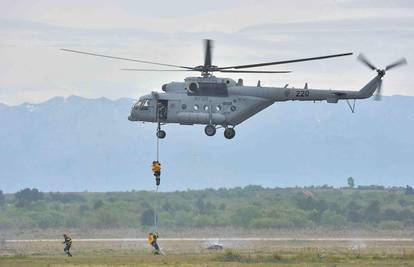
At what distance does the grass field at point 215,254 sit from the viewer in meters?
90.9

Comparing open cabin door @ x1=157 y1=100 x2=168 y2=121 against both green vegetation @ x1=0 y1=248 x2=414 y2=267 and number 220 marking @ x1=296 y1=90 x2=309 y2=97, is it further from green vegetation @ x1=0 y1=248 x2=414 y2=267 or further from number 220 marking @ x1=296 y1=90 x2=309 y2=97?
green vegetation @ x1=0 y1=248 x2=414 y2=267

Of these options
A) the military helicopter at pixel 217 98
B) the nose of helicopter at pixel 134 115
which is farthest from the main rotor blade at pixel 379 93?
the nose of helicopter at pixel 134 115

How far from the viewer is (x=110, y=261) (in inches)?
3664

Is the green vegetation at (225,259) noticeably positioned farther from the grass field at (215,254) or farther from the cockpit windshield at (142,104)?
the cockpit windshield at (142,104)

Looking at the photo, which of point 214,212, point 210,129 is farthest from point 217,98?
point 214,212

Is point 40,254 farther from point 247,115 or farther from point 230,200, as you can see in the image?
point 230,200

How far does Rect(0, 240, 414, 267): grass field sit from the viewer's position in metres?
90.9

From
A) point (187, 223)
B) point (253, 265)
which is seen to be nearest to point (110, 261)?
point (253, 265)

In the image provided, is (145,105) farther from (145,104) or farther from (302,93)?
(302,93)

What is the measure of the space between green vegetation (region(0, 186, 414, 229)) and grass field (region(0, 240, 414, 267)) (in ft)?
106

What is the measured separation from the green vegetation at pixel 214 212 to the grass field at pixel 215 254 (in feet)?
106

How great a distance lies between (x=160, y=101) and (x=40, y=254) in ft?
80.4

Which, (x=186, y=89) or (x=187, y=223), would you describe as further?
(x=187, y=223)

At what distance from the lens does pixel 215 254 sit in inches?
4035
